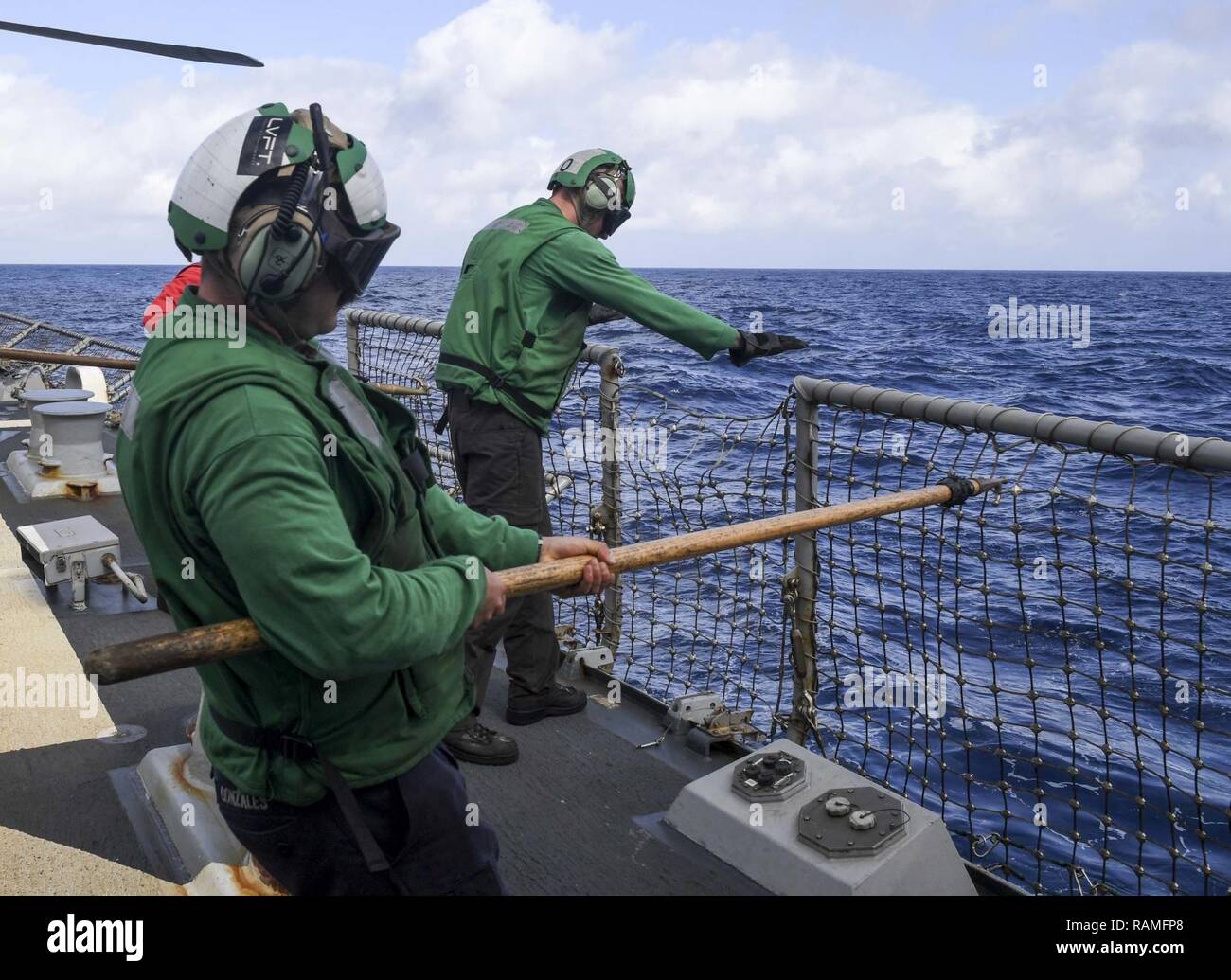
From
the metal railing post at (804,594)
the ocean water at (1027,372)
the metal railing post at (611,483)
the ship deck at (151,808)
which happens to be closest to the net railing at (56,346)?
the ocean water at (1027,372)

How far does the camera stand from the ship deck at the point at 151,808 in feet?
10.8

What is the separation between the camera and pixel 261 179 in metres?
1.91

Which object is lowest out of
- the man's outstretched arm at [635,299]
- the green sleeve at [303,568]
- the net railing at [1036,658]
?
the net railing at [1036,658]

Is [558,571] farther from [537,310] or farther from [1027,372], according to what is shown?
[1027,372]

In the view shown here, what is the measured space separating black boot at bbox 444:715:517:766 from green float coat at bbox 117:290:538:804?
1827 mm

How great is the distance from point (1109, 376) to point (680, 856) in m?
30.9

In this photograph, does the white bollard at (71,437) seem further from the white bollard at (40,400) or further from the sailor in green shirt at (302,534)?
the sailor in green shirt at (302,534)

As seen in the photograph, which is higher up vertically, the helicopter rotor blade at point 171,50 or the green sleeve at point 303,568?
the helicopter rotor blade at point 171,50

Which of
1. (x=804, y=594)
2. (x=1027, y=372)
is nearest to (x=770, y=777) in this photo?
(x=804, y=594)

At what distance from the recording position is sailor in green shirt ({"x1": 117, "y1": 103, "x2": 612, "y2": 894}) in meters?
1.74

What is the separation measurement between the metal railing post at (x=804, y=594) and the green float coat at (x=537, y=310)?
0.44m

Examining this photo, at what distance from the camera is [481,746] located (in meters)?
4.04

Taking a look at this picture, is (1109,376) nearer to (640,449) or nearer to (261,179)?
(640,449)
